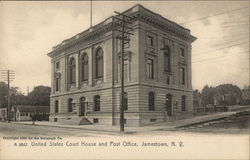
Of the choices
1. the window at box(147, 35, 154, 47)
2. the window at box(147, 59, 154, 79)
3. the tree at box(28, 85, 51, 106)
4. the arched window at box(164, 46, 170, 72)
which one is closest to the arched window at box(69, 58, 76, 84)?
the window at box(147, 59, 154, 79)

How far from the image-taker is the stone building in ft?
78.9

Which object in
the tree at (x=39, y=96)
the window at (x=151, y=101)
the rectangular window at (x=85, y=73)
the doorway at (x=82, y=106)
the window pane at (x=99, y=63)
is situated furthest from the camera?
the tree at (x=39, y=96)

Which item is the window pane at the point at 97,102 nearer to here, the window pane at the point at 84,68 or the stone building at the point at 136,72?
the stone building at the point at 136,72

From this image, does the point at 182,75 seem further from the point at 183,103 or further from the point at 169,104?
the point at 169,104

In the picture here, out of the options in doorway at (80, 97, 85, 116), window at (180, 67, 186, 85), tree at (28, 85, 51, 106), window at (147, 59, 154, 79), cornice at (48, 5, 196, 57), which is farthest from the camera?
tree at (28, 85, 51, 106)

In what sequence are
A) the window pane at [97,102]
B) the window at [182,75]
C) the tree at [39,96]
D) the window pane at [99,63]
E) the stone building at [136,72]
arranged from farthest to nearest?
the tree at [39,96]
the window pane at [99,63]
the window pane at [97,102]
the window at [182,75]
the stone building at [136,72]

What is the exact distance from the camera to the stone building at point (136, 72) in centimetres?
2405

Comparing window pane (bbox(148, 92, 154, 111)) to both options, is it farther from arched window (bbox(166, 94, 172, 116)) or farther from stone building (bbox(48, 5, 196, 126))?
arched window (bbox(166, 94, 172, 116))

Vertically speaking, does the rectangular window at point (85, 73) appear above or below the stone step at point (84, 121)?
above

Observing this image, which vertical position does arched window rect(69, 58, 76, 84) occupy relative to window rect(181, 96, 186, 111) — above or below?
above

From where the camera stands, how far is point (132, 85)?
24.1m

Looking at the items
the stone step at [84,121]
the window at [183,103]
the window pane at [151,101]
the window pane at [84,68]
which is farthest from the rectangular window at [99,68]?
the window at [183,103]

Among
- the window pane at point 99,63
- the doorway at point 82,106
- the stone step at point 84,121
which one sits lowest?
the stone step at point 84,121

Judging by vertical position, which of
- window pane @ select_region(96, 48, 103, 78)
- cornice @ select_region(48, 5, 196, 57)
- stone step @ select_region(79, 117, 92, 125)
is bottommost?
stone step @ select_region(79, 117, 92, 125)
